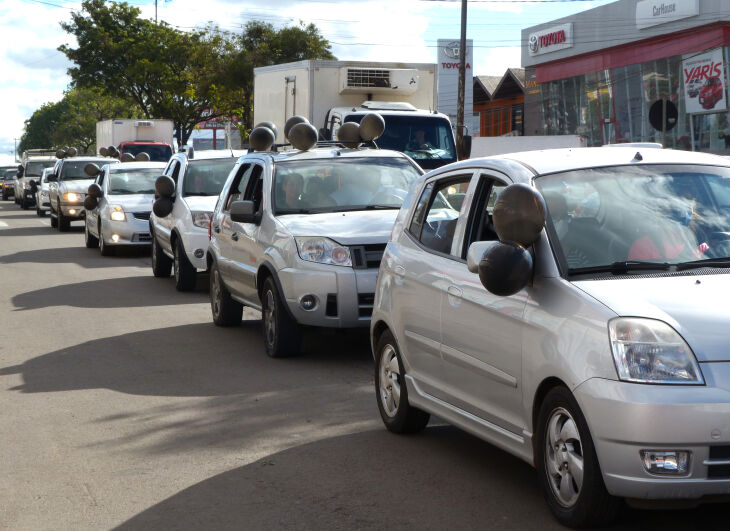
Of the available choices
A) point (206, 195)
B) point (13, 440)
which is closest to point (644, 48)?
point (206, 195)

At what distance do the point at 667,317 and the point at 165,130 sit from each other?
129 feet

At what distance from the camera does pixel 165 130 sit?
42.8 m

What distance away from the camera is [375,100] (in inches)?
922

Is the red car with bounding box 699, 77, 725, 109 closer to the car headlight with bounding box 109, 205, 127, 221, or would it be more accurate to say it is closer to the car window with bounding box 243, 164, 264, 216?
the car headlight with bounding box 109, 205, 127, 221

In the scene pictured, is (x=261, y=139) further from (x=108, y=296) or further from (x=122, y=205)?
(x=122, y=205)

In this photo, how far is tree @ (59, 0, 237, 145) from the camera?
61.0 metres

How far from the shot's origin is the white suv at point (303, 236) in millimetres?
9969

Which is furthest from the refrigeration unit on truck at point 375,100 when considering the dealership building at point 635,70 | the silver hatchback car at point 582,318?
the silver hatchback car at point 582,318

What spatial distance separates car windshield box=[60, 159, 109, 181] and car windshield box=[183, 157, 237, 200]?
1404 cm

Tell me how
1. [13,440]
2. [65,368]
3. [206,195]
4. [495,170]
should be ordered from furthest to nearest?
[206,195] → [65,368] → [13,440] → [495,170]

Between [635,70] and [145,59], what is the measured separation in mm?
28529

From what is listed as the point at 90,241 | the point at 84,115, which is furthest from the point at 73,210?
the point at 84,115

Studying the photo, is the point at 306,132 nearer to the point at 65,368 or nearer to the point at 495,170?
the point at 65,368

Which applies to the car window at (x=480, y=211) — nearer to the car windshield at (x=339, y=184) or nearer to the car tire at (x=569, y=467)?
the car tire at (x=569, y=467)
